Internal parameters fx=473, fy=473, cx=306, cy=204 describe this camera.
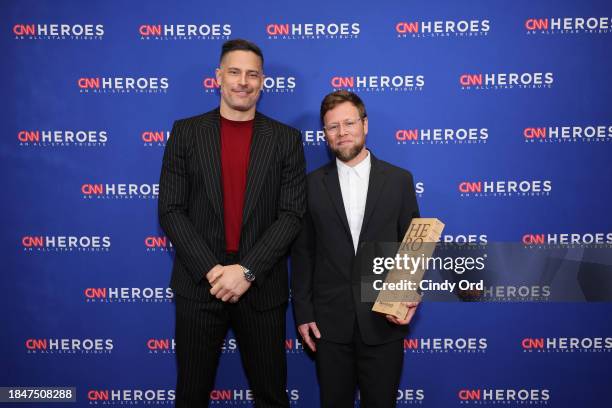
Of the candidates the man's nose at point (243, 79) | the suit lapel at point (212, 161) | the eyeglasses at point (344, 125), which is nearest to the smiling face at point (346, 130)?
the eyeglasses at point (344, 125)

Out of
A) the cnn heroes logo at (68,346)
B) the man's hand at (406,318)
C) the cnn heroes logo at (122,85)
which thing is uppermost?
the cnn heroes logo at (122,85)

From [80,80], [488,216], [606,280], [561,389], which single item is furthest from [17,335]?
[606,280]

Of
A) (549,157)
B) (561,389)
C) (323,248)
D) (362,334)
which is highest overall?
(549,157)

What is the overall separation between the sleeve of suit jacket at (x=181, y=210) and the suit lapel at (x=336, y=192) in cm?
59

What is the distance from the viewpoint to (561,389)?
2.81 m

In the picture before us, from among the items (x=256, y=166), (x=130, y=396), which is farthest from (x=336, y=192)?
(x=130, y=396)

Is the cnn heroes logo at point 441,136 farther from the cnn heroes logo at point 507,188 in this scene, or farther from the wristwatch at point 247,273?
the wristwatch at point 247,273

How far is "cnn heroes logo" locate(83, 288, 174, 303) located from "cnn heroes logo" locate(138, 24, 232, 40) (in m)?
1.46

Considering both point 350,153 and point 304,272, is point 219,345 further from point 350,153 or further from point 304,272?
point 350,153

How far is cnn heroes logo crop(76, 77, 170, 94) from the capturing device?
2.71 meters

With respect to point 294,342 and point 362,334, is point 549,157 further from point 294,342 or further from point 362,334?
point 294,342

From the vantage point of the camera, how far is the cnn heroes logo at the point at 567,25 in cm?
269

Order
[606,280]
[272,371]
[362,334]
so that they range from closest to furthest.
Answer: [362,334]
[272,371]
[606,280]

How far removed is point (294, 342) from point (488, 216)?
135 centimetres
